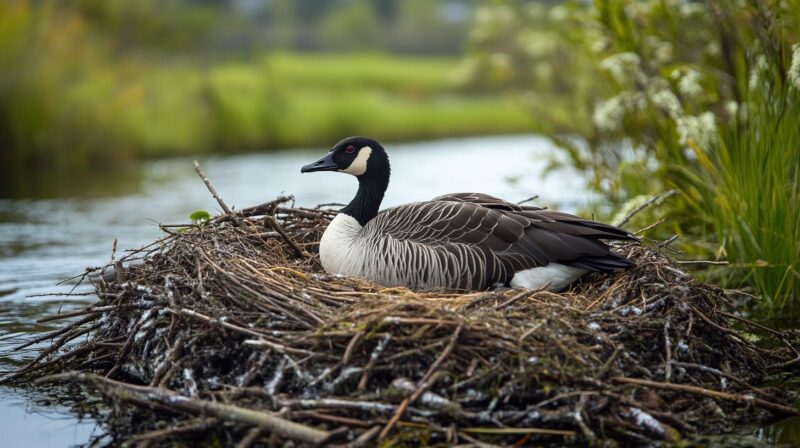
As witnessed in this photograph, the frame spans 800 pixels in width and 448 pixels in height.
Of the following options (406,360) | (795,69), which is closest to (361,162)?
(406,360)

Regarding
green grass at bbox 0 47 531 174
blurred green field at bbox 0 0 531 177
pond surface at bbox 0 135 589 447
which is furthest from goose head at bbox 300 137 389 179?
green grass at bbox 0 47 531 174

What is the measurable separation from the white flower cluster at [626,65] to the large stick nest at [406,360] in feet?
10.7

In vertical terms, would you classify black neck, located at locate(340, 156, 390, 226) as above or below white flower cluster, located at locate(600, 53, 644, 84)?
below

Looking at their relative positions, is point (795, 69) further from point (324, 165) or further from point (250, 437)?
point (250, 437)

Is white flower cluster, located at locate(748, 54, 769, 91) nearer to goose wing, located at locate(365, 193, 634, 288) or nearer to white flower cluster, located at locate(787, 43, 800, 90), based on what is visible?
white flower cluster, located at locate(787, 43, 800, 90)

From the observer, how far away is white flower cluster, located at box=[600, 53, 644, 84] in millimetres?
9430

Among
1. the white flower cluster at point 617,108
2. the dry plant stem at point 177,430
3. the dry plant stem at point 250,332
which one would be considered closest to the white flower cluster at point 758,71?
the white flower cluster at point 617,108

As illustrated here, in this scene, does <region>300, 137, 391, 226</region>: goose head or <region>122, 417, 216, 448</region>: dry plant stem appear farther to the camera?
<region>300, 137, 391, 226</region>: goose head

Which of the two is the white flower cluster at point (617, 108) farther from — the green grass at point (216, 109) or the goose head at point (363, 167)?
the green grass at point (216, 109)

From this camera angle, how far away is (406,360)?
17.8 feet

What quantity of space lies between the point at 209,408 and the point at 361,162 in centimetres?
318

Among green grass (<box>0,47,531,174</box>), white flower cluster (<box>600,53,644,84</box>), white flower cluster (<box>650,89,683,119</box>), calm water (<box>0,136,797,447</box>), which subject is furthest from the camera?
green grass (<box>0,47,531,174</box>)

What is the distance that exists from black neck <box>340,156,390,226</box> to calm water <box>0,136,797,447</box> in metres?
0.73

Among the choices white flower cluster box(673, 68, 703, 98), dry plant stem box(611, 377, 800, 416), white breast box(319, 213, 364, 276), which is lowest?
dry plant stem box(611, 377, 800, 416)
